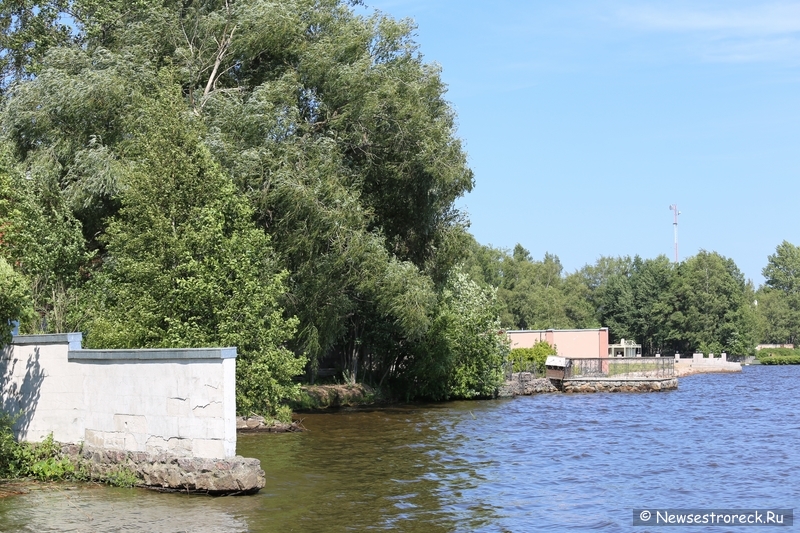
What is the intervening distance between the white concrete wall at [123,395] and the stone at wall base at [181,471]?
0.54ft

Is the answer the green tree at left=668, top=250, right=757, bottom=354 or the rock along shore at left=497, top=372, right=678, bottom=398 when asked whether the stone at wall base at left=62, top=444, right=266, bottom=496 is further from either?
the green tree at left=668, top=250, right=757, bottom=354

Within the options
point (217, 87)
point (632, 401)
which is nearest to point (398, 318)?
point (217, 87)

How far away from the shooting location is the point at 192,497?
14.9 metres

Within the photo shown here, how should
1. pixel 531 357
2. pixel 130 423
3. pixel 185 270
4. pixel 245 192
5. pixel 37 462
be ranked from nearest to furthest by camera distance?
pixel 130 423
pixel 37 462
pixel 185 270
pixel 245 192
pixel 531 357

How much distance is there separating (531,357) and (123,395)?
4435 centimetres

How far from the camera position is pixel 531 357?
189 ft

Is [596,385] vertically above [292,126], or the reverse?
[292,126]

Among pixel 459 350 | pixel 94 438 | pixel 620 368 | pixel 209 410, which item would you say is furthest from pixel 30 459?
pixel 620 368

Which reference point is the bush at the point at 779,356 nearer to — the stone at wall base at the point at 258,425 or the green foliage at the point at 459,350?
the green foliage at the point at 459,350

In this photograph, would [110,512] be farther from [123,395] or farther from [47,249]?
[47,249]

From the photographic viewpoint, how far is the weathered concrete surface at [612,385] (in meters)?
55.0

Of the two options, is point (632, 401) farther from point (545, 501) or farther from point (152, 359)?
point (152, 359)

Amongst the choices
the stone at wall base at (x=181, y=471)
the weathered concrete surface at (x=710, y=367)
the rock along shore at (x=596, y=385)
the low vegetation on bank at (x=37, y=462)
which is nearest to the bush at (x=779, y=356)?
the weathered concrete surface at (x=710, y=367)

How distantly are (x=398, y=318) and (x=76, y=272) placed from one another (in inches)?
463
